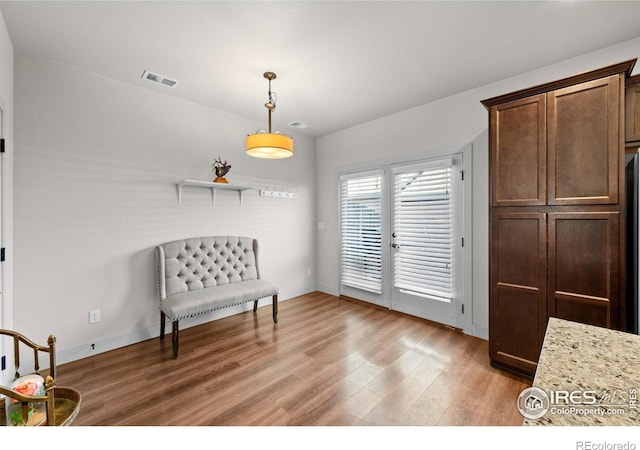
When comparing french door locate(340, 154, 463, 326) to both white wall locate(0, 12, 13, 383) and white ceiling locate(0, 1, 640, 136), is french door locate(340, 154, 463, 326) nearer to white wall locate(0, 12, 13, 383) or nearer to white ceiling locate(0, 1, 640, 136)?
white ceiling locate(0, 1, 640, 136)

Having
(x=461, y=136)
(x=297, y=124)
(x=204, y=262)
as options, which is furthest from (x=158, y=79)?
(x=461, y=136)

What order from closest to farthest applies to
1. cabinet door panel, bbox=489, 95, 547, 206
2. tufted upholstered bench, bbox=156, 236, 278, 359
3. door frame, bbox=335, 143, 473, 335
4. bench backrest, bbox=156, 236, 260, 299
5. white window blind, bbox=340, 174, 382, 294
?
cabinet door panel, bbox=489, 95, 547, 206, tufted upholstered bench, bbox=156, 236, 278, 359, bench backrest, bbox=156, 236, 260, 299, door frame, bbox=335, 143, 473, 335, white window blind, bbox=340, 174, 382, 294

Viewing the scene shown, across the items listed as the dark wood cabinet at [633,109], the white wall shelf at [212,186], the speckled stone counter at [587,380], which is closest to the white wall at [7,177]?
the white wall shelf at [212,186]

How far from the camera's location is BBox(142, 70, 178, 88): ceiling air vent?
2771 mm

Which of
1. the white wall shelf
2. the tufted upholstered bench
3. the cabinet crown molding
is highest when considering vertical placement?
the cabinet crown molding

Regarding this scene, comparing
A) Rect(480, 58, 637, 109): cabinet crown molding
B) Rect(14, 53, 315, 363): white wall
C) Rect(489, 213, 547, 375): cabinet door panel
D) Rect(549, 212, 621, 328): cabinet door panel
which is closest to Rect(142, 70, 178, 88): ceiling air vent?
Rect(14, 53, 315, 363): white wall

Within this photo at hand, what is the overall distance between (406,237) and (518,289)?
5.08 feet

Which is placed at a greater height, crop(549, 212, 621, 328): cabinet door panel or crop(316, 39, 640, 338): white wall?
crop(316, 39, 640, 338): white wall

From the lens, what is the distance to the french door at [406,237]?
3326mm

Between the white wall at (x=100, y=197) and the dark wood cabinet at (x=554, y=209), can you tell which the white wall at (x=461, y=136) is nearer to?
the dark wood cabinet at (x=554, y=209)

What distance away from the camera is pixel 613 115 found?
1.92 meters

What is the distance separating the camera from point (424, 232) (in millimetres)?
3562

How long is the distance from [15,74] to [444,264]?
4661 mm

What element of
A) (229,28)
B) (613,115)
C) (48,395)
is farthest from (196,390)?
(613,115)
